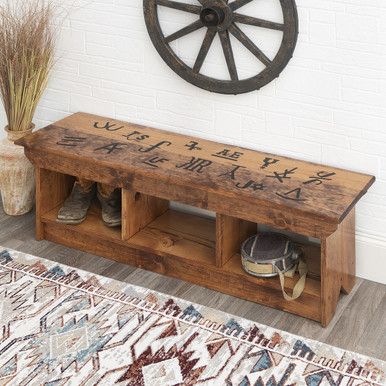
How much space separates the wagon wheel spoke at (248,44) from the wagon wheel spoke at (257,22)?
50 mm

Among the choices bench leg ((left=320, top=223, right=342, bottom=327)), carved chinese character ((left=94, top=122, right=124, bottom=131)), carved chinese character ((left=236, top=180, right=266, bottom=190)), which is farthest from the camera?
carved chinese character ((left=94, top=122, right=124, bottom=131))

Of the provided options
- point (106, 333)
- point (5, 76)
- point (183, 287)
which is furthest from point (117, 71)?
point (106, 333)

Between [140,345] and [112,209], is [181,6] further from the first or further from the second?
[140,345]

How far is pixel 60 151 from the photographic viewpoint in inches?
156

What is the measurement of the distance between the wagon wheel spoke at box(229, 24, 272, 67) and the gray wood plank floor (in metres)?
1.07

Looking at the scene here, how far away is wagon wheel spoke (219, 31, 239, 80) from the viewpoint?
12.5 feet

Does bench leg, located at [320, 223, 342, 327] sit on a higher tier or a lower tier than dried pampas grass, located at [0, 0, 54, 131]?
lower

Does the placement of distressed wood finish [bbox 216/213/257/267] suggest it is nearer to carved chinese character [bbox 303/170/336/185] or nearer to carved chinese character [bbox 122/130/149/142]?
carved chinese character [bbox 303/170/336/185]

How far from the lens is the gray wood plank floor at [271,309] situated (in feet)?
11.3

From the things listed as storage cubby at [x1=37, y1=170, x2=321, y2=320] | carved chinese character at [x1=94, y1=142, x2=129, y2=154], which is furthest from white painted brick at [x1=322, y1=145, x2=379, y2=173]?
carved chinese character at [x1=94, y1=142, x2=129, y2=154]

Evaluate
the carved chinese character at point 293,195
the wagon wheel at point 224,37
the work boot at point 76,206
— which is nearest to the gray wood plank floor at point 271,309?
the work boot at point 76,206

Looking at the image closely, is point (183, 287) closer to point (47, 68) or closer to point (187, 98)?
point (187, 98)

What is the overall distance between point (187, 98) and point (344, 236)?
1.05 metres

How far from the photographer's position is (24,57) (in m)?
4.07
